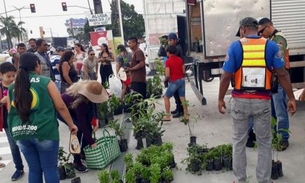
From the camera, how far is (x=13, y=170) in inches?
201

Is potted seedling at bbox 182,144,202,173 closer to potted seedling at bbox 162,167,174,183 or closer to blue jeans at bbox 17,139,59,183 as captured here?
potted seedling at bbox 162,167,174,183

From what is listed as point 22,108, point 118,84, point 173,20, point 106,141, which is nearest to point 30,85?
point 22,108

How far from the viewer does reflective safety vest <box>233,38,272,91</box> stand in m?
3.18

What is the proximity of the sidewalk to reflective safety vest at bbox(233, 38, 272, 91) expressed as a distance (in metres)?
1.20

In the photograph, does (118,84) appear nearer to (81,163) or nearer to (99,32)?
(81,163)

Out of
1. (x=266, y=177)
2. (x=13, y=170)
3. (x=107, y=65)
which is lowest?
(x=13, y=170)

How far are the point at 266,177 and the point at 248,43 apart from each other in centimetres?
135

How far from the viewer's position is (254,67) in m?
3.20

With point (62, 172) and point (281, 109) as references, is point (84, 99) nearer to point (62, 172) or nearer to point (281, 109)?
point (62, 172)

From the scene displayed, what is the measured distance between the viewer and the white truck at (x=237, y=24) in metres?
6.12

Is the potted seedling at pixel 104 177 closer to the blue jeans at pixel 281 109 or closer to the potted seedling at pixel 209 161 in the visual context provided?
the potted seedling at pixel 209 161

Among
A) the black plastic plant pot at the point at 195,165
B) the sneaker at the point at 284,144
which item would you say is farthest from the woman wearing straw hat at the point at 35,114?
the sneaker at the point at 284,144

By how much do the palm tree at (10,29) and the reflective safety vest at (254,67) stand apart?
62225 mm

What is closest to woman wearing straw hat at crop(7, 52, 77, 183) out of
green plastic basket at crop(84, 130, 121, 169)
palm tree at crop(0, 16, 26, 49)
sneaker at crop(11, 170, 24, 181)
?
green plastic basket at crop(84, 130, 121, 169)
